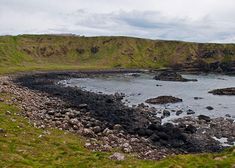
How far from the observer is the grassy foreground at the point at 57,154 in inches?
1066

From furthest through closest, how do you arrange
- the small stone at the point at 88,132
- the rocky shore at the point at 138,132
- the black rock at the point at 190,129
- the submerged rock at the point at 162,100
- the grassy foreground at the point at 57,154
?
1. the submerged rock at the point at 162,100
2. the black rock at the point at 190,129
3. the small stone at the point at 88,132
4. the rocky shore at the point at 138,132
5. the grassy foreground at the point at 57,154

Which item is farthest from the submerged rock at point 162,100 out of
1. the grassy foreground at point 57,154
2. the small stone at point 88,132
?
the grassy foreground at point 57,154

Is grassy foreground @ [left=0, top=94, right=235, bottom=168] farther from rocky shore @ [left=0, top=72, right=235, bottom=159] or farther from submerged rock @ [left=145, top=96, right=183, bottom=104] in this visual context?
submerged rock @ [left=145, top=96, right=183, bottom=104]

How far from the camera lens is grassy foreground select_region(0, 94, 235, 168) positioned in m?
27.1

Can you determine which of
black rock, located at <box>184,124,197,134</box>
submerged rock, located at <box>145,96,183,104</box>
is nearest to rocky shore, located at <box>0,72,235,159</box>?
black rock, located at <box>184,124,197,134</box>

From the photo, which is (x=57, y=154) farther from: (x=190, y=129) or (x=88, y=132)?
(x=190, y=129)

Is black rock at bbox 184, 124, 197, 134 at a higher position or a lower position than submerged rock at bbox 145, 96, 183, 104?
higher

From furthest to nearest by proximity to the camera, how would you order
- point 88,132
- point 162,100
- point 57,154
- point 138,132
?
point 162,100 → point 138,132 → point 88,132 → point 57,154

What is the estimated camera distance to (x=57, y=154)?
32219 millimetres

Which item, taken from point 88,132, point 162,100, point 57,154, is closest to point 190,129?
point 88,132

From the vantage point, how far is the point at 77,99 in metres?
88.2

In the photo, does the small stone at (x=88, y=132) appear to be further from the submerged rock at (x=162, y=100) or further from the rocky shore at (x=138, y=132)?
the submerged rock at (x=162, y=100)

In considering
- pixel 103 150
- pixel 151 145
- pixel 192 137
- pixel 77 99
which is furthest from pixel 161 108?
pixel 103 150

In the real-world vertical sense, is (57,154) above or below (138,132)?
above
